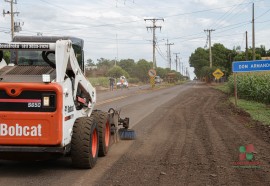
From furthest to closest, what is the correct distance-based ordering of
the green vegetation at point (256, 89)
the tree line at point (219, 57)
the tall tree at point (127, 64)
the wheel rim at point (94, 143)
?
the tall tree at point (127, 64), the tree line at point (219, 57), the green vegetation at point (256, 89), the wheel rim at point (94, 143)

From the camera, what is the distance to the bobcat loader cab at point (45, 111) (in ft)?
21.9

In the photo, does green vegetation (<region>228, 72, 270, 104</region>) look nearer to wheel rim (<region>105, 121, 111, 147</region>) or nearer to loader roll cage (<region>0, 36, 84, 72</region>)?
wheel rim (<region>105, 121, 111, 147</region>)

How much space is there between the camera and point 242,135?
11.9 meters

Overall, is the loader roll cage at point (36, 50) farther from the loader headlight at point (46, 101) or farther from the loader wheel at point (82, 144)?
the loader wheel at point (82, 144)

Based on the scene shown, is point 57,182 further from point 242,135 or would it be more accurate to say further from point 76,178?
point 242,135

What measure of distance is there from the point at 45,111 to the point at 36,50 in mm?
1435

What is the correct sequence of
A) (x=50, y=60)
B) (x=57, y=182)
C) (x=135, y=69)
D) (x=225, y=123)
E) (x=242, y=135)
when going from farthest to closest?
(x=135, y=69) < (x=225, y=123) < (x=242, y=135) < (x=50, y=60) < (x=57, y=182)

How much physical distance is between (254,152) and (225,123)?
19.0 ft

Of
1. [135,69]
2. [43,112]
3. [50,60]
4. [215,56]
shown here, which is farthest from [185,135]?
[135,69]

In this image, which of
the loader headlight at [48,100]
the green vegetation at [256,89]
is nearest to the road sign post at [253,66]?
the green vegetation at [256,89]

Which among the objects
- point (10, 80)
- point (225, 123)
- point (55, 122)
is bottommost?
point (225, 123)

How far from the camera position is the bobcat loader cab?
6676 mm

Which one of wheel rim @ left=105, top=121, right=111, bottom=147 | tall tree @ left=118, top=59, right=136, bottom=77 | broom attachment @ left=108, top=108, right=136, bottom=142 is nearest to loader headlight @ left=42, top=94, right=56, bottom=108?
wheel rim @ left=105, top=121, right=111, bottom=147

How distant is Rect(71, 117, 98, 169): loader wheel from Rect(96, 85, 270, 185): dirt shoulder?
463 mm
